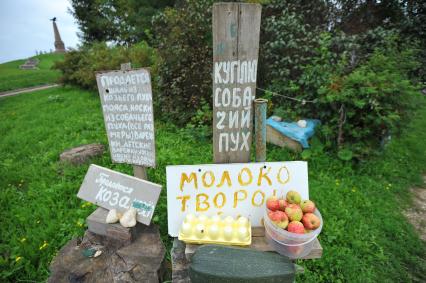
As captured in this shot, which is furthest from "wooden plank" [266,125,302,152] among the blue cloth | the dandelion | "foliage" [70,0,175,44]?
"foliage" [70,0,175,44]

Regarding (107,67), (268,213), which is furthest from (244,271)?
(107,67)

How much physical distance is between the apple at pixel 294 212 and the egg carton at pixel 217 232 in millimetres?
320

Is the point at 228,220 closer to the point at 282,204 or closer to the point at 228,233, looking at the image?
the point at 228,233

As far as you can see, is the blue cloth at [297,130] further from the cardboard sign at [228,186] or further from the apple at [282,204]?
the apple at [282,204]

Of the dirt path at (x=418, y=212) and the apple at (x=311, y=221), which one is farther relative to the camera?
the dirt path at (x=418, y=212)

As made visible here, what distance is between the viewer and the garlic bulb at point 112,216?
2.12 m

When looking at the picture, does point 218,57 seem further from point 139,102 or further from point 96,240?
point 96,240

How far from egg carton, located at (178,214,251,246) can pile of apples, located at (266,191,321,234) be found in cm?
23

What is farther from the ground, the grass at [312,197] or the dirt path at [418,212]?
the grass at [312,197]

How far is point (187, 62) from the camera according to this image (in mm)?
5242

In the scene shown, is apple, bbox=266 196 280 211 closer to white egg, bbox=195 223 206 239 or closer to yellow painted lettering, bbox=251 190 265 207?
yellow painted lettering, bbox=251 190 265 207

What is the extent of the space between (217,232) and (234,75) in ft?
3.68

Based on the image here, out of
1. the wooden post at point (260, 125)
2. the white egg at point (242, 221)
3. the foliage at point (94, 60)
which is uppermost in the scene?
the foliage at point (94, 60)

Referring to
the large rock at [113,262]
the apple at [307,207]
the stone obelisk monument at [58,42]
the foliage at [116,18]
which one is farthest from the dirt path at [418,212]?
the stone obelisk monument at [58,42]
